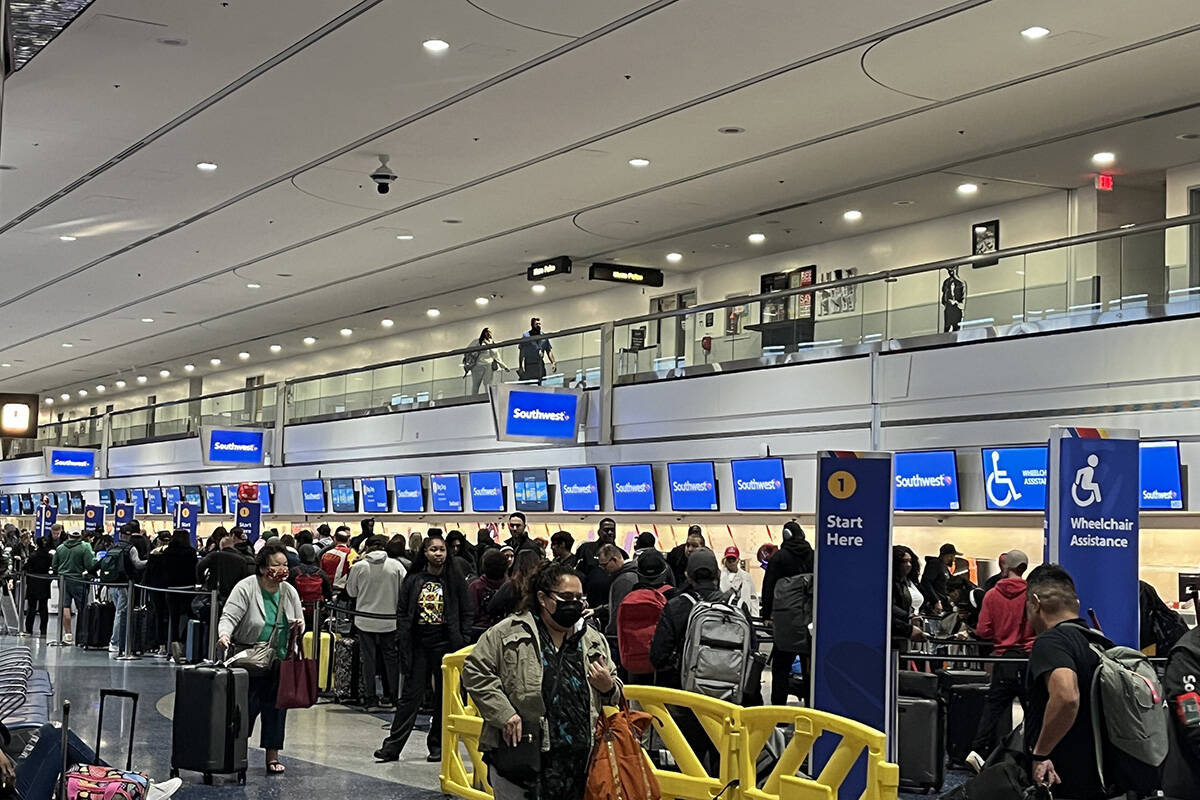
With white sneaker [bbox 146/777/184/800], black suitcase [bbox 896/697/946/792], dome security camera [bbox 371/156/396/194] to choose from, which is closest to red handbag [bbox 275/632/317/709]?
white sneaker [bbox 146/777/184/800]

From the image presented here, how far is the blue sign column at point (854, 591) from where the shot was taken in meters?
8.26

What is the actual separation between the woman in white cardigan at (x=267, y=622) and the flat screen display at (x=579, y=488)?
36.9ft

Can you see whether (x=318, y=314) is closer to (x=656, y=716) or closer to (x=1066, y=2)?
(x=1066, y=2)

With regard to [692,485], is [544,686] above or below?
below

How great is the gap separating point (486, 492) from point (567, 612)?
706 inches

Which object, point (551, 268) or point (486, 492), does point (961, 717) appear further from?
point (551, 268)

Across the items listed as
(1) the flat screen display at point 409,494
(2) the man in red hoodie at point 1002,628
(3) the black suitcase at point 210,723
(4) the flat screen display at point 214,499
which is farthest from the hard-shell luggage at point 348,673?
(4) the flat screen display at point 214,499

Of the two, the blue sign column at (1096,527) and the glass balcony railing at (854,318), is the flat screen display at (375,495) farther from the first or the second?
the blue sign column at (1096,527)

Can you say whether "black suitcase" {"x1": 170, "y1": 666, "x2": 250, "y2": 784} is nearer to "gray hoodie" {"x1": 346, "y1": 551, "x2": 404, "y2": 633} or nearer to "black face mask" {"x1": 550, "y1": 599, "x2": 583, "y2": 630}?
"gray hoodie" {"x1": 346, "y1": 551, "x2": 404, "y2": 633}

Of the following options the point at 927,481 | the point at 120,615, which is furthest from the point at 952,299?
the point at 120,615

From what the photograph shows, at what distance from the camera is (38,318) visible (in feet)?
103

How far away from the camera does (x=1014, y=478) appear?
1476 centimetres

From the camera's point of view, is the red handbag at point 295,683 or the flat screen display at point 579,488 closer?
the red handbag at point 295,683

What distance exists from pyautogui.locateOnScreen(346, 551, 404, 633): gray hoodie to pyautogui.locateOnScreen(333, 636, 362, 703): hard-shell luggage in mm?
927
